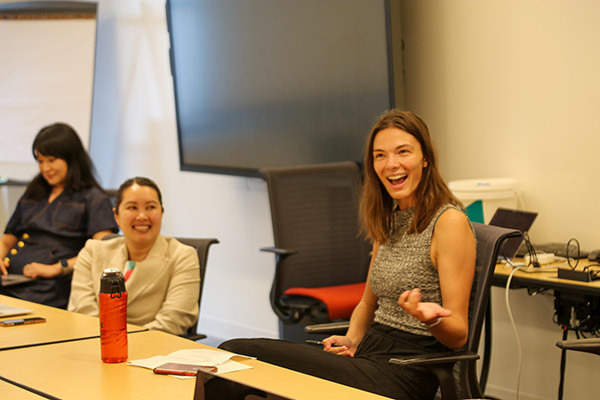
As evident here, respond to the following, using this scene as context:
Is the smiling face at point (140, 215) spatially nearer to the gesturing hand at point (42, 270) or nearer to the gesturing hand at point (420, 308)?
the gesturing hand at point (42, 270)

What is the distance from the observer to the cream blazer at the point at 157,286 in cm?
269

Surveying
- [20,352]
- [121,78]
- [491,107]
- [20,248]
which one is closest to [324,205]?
[491,107]

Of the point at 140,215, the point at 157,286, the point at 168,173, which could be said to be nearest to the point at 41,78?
the point at 168,173

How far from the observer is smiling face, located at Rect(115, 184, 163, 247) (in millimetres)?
2768

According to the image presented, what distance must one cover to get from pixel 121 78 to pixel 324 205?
8.84 feet

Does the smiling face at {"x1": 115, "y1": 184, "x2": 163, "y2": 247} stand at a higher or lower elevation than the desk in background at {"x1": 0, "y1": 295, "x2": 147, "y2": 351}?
higher

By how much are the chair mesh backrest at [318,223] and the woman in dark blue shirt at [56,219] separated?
802 mm

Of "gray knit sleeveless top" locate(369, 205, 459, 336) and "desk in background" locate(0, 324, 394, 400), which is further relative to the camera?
"gray knit sleeveless top" locate(369, 205, 459, 336)

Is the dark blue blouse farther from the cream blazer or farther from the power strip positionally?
the power strip

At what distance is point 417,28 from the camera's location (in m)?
3.68

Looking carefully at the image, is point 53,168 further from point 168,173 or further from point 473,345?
point 473,345

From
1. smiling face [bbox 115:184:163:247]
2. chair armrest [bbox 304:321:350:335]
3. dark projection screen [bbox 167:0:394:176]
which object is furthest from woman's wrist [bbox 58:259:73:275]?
chair armrest [bbox 304:321:350:335]

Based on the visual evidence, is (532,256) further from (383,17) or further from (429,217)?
(383,17)

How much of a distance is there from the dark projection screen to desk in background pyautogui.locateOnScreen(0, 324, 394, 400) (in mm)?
1921
